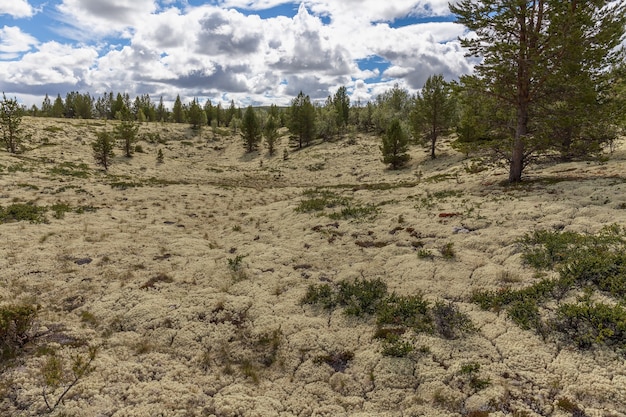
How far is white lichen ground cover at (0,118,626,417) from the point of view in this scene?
6586mm

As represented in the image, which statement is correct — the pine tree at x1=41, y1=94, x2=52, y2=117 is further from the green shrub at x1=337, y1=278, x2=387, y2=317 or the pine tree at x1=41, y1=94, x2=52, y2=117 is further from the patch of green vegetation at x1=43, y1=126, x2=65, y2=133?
the green shrub at x1=337, y1=278, x2=387, y2=317

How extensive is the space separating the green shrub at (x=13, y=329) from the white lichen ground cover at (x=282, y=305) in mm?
391

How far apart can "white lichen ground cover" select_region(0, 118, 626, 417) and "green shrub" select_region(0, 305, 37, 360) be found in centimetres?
39

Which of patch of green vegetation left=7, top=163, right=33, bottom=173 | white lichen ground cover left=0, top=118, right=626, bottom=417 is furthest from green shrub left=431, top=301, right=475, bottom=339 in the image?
patch of green vegetation left=7, top=163, right=33, bottom=173

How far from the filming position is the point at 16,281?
1106cm

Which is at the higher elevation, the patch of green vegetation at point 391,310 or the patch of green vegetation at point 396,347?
the patch of green vegetation at point 391,310

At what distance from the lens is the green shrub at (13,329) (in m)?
7.68

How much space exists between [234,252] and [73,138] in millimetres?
71847

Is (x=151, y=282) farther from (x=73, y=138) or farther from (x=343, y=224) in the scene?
(x=73, y=138)

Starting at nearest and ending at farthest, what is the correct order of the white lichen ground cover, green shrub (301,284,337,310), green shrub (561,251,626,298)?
1. the white lichen ground cover
2. green shrub (561,251,626,298)
3. green shrub (301,284,337,310)

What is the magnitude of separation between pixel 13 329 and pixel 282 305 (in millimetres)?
6756

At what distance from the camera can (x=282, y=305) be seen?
33.7 ft

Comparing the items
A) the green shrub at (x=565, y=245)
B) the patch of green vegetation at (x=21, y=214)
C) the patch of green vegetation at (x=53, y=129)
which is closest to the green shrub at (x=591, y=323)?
the green shrub at (x=565, y=245)

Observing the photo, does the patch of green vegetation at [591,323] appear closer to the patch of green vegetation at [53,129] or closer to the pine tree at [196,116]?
the patch of green vegetation at [53,129]
